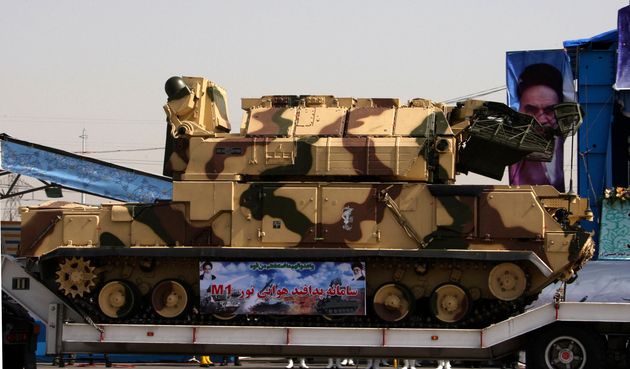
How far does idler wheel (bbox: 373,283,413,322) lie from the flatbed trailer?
66 centimetres

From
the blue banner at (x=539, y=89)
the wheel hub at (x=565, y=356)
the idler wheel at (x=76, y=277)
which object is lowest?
the wheel hub at (x=565, y=356)

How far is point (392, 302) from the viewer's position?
63.6 feet

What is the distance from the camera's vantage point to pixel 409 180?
1972 cm

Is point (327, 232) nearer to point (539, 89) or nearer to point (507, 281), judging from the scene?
point (507, 281)

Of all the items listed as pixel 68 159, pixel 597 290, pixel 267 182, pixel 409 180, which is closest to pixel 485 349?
pixel 409 180

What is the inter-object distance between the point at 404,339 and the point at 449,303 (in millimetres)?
1166

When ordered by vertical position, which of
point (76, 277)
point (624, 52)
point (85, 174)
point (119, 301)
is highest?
point (624, 52)

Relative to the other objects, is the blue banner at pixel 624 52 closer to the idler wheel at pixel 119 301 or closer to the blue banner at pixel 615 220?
the blue banner at pixel 615 220

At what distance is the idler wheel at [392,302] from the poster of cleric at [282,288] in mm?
315

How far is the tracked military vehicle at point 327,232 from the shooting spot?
63.2 ft

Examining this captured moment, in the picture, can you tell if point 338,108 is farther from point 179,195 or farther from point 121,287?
point 121,287

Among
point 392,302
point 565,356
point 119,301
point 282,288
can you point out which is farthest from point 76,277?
point 565,356

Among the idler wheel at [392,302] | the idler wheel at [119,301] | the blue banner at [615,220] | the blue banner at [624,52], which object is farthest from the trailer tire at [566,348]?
the blue banner at [624,52]

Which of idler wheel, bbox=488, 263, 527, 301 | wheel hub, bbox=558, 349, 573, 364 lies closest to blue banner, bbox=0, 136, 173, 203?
idler wheel, bbox=488, 263, 527, 301
